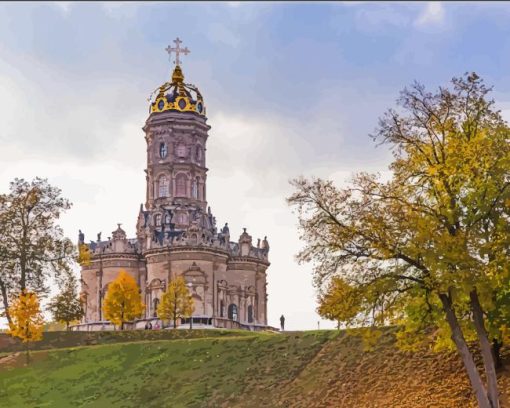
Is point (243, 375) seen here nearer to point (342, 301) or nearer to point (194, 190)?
point (342, 301)

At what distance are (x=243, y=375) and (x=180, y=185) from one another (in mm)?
44265

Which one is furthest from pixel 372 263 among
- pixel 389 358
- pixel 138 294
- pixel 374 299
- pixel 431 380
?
pixel 138 294

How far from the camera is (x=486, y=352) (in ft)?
101

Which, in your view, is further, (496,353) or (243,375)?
(243,375)

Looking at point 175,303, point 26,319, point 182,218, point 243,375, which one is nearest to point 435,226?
point 243,375

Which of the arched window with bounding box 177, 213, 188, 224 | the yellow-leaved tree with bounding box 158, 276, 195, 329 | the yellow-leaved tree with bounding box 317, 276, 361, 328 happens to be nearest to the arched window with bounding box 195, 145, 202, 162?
the arched window with bounding box 177, 213, 188, 224

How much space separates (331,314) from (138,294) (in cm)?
4639

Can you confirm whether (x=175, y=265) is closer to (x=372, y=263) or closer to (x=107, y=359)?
(x=107, y=359)

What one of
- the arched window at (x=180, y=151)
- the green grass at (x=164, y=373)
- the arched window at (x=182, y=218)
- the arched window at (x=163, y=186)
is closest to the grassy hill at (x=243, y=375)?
the green grass at (x=164, y=373)

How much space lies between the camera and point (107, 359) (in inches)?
2071

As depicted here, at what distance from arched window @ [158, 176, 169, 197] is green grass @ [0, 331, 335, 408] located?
1336 inches

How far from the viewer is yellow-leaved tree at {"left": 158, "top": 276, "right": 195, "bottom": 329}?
2884 inches

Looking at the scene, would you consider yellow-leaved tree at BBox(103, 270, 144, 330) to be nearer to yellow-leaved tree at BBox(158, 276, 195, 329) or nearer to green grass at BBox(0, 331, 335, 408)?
yellow-leaved tree at BBox(158, 276, 195, 329)

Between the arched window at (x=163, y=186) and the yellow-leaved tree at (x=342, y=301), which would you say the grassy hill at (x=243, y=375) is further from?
the arched window at (x=163, y=186)
